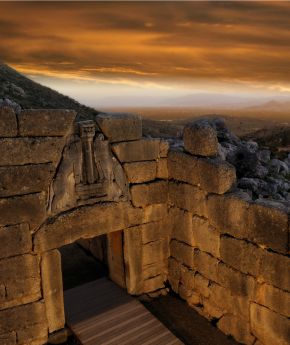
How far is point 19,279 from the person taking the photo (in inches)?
225

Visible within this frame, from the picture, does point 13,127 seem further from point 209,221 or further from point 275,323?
point 275,323

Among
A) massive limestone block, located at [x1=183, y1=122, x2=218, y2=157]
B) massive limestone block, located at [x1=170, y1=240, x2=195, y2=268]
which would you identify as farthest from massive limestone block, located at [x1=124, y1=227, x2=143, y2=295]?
massive limestone block, located at [x1=183, y1=122, x2=218, y2=157]

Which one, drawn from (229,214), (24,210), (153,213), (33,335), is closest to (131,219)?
(153,213)

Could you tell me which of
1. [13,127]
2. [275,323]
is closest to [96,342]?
[275,323]

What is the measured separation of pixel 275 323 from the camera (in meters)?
5.37

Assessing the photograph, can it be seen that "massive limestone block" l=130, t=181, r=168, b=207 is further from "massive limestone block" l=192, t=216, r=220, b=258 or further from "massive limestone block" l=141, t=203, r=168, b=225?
"massive limestone block" l=192, t=216, r=220, b=258

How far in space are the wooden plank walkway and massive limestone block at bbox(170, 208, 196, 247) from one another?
4.80 feet

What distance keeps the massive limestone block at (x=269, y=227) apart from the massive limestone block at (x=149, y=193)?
2.06 m

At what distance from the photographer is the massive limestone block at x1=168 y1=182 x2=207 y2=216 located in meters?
6.35

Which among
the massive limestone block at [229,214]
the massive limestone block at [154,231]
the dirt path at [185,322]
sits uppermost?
the massive limestone block at [229,214]

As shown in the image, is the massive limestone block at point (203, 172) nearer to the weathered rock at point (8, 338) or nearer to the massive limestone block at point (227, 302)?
the massive limestone block at point (227, 302)

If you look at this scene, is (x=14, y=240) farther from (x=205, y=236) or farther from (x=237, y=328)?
(x=237, y=328)

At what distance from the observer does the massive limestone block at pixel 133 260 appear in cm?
696

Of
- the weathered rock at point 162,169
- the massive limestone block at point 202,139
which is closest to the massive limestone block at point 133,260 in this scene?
the weathered rock at point 162,169
